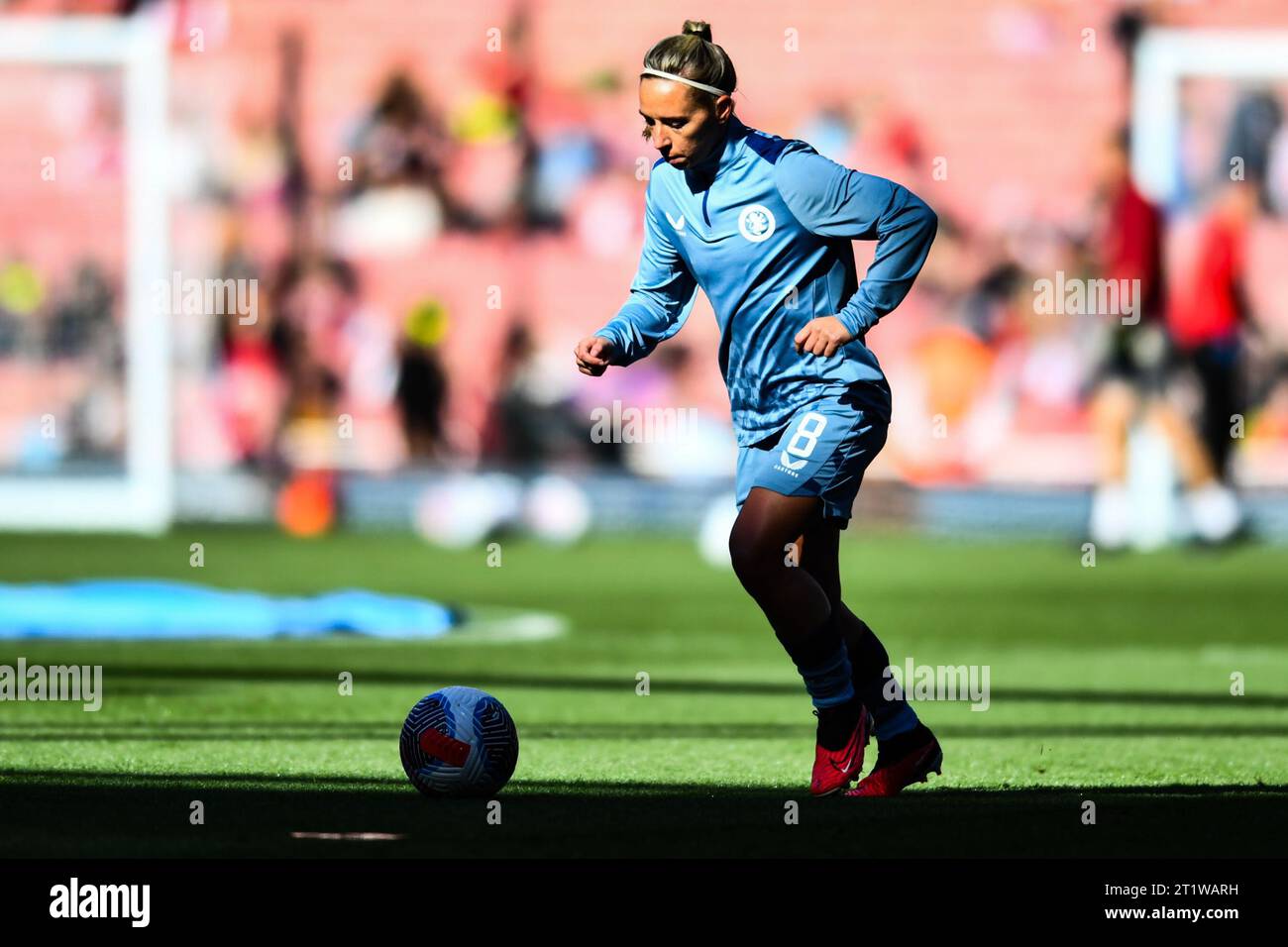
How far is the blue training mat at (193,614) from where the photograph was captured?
42.4 feet

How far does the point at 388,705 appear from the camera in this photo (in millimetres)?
9789

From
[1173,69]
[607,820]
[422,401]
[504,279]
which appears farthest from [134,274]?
[607,820]

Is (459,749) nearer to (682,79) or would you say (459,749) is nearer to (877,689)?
(877,689)

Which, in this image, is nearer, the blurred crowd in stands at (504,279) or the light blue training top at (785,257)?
the light blue training top at (785,257)

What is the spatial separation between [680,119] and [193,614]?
7.24 metres

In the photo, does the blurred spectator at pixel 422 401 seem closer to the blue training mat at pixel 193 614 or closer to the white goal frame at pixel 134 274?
the white goal frame at pixel 134 274

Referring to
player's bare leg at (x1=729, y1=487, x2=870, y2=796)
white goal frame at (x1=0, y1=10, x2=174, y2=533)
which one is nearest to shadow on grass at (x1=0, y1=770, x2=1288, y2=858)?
player's bare leg at (x1=729, y1=487, x2=870, y2=796)

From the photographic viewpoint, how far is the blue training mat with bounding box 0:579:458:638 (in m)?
12.9

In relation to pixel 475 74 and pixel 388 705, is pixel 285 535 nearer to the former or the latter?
pixel 475 74

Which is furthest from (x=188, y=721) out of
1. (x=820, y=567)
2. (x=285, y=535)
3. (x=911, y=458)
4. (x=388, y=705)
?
(x=911, y=458)

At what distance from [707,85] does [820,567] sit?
1402 mm

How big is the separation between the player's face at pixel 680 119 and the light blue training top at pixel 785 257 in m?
0.10

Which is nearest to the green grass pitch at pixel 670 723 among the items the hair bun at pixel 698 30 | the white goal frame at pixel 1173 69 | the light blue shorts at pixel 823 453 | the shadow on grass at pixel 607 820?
the shadow on grass at pixel 607 820

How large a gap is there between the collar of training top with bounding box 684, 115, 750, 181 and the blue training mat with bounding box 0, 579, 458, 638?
6.33 m
